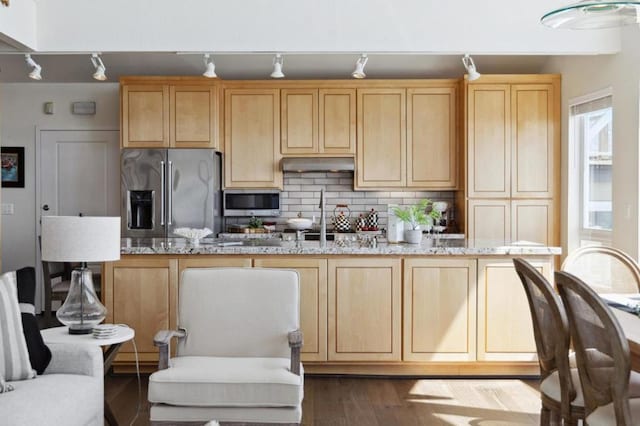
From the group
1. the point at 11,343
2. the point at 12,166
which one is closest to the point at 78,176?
the point at 12,166

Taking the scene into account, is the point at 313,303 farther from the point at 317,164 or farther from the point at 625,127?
the point at 625,127

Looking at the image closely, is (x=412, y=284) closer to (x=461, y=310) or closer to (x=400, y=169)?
(x=461, y=310)

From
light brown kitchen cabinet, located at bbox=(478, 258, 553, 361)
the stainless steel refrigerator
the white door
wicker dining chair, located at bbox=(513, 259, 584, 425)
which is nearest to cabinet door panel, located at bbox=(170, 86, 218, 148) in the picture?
the stainless steel refrigerator

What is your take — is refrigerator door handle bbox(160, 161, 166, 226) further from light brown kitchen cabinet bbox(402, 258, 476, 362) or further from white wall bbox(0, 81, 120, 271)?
light brown kitchen cabinet bbox(402, 258, 476, 362)

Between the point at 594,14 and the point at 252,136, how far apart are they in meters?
4.13

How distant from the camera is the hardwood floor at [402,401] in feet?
11.7

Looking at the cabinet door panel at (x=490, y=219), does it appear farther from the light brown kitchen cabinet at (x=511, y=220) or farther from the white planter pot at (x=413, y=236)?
the white planter pot at (x=413, y=236)

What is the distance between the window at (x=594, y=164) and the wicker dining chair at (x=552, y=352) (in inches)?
112

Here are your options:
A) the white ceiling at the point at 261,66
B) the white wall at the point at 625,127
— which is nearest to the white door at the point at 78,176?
the white ceiling at the point at 261,66

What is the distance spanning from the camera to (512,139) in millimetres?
6035

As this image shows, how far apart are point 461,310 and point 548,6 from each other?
2367 mm

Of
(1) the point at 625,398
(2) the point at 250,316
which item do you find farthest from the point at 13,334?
(1) the point at 625,398

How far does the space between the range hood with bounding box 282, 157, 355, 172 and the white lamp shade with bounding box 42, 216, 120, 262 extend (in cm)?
334

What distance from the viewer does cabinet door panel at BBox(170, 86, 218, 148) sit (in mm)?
6145
